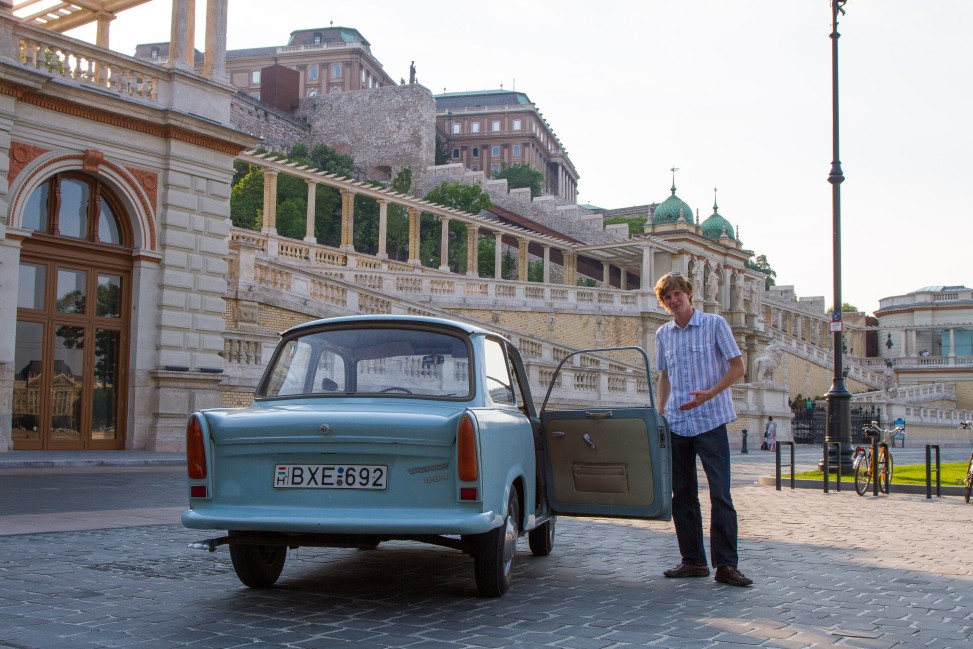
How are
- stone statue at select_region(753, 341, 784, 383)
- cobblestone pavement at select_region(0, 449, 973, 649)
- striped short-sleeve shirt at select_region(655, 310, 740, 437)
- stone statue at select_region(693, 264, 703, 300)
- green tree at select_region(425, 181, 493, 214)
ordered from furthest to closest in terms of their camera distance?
green tree at select_region(425, 181, 493, 214) → stone statue at select_region(693, 264, 703, 300) → stone statue at select_region(753, 341, 784, 383) → striped short-sleeve shirt at select_region(655, 310, 740, 437) → cobblestone pavement at select_region(0, 449, 973, 649)

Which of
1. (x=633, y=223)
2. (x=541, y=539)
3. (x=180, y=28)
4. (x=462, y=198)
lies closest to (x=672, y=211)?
(x=462, y=198)

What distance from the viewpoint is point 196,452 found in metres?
6.17

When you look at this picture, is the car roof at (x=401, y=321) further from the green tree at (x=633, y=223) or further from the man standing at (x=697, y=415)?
the green tree at (x=633, y=223)

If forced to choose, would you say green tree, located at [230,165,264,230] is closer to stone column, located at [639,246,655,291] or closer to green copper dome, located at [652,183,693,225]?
stone column, located at [639,246,655,291]

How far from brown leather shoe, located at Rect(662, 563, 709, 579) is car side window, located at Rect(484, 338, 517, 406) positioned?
1571mm

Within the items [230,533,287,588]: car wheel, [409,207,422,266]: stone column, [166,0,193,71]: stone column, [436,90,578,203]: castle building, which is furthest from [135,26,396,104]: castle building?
[230,533,287,588]: car wheel

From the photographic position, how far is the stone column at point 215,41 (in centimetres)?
2227

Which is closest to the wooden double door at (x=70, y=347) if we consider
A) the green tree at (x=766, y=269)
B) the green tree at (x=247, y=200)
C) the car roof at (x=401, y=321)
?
the car roof at (x=401, y=321)

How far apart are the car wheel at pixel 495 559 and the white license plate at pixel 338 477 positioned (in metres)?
0.72

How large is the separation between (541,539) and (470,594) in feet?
6.30

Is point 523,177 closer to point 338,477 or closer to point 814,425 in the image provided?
point 814,425

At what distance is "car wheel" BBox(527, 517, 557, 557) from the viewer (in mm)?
8305

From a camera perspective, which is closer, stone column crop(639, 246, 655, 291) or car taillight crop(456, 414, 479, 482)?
car taillight crop(456, 414, 479, 482)

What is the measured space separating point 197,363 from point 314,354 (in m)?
14.9
